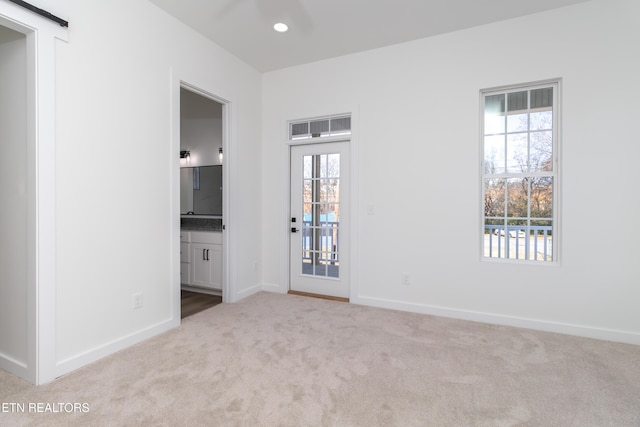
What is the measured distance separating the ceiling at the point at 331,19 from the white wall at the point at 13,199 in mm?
1240

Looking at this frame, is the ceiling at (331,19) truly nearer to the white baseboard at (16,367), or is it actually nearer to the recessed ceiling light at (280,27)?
the recessed ceiling light at (280,27)

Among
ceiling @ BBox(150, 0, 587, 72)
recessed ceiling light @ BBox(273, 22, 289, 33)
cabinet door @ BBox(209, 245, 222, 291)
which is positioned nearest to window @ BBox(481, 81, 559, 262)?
ceiling @ BBox(150, 0, 587, 72)

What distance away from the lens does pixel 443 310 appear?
3.34m

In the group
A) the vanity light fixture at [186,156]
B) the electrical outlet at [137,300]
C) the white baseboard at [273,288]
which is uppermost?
the vanity light fixture at [186,156]

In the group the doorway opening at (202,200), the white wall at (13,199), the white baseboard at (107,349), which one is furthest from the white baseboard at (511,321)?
the white wall at (13,199)

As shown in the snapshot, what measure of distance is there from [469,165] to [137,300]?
3.33m

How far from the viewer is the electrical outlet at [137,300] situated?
2.66 m

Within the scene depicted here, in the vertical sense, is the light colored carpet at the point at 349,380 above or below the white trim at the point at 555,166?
below

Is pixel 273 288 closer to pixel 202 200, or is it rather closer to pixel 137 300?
pixel 137 300

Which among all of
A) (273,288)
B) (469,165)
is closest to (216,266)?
(273,288)

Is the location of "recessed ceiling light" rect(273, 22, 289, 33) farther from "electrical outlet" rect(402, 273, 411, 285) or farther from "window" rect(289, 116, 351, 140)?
"electrical outlet" rect(402, 273, 411, 285)

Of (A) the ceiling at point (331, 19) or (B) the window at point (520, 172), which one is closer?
(A) the ceiling at point (331, 19)

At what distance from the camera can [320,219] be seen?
4066mm

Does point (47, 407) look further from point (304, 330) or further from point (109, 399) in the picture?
point (304, 330)
